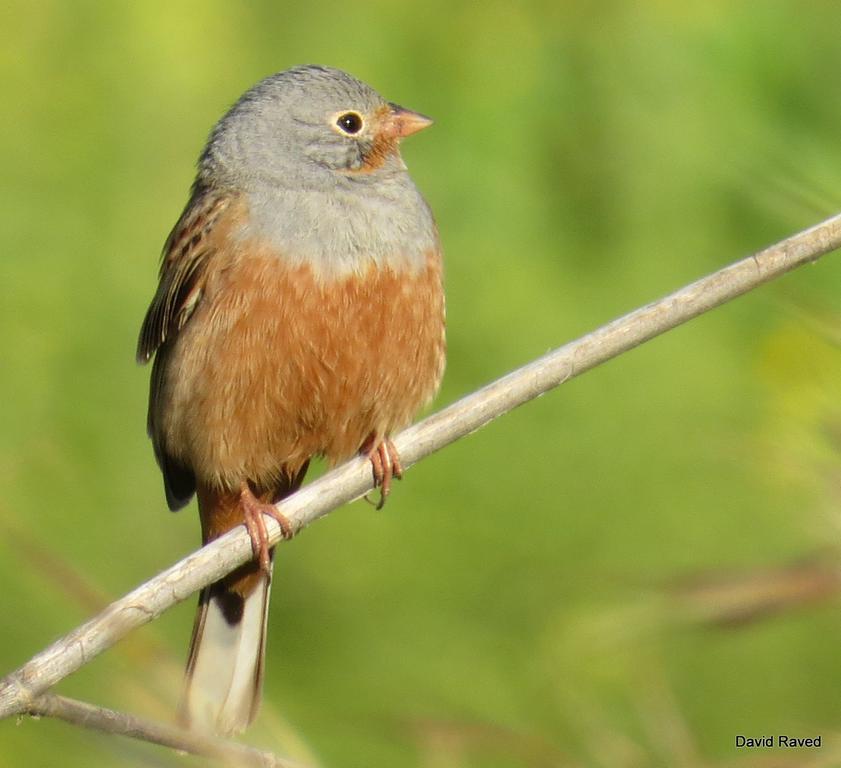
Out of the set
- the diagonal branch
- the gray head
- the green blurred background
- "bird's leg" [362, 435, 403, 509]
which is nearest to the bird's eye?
the gray head

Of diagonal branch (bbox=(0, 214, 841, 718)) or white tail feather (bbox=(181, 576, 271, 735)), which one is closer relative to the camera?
diagonal branch (bbox=(0, 214, 841, 718))

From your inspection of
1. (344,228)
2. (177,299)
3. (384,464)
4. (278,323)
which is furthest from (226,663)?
(344,228)

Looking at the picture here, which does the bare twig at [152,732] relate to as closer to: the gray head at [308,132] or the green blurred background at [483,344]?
the gray head at [308,132]

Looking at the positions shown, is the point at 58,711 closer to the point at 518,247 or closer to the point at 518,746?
the point at 518,746

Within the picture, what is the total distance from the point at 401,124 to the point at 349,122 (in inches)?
6.7

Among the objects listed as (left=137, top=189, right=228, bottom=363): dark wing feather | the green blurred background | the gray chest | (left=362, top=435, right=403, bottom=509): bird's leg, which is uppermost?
the gray chest

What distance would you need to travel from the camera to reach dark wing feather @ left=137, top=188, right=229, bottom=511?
16.0 feet

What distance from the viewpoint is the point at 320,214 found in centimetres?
475

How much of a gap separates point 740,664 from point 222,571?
3.19m

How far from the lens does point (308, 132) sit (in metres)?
5.08

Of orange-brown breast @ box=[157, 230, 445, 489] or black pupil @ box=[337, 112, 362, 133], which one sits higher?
black pupil @ box=[337, 112, 362, 133]

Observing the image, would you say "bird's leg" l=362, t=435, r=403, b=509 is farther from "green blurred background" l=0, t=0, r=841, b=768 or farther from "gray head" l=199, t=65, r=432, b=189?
"green blurred background" l=0, t=0, r=841, b=768

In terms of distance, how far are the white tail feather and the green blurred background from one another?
791 mm

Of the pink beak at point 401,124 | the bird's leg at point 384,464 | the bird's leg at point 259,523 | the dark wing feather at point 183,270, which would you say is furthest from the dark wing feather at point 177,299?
the bird's leg at point 384,464
